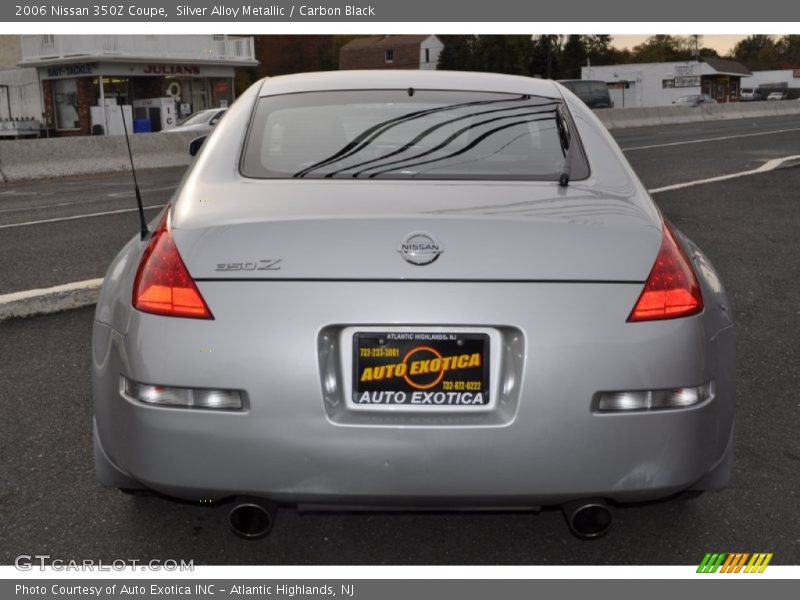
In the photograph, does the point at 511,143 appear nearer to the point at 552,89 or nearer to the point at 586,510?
the point at 552,89

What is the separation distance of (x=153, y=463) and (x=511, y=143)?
5.49 feet

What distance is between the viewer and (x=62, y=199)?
1370 centimetres

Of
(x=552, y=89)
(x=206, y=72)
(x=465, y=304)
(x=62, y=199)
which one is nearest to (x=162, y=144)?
(x=62, y=199)

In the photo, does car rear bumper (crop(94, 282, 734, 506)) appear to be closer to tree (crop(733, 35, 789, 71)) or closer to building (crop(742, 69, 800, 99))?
building (crop(742, 69, 800, 99))

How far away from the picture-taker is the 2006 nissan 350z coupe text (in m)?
2.55

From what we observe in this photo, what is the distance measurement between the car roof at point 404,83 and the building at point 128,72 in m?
41.8

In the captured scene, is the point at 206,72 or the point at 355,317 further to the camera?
the point at 206,72

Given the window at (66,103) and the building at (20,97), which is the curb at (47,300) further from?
the building at (20,97)

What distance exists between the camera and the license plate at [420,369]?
8.42 ft

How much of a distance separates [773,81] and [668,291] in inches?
5647

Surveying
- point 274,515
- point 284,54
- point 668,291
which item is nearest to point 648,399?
point 668,291

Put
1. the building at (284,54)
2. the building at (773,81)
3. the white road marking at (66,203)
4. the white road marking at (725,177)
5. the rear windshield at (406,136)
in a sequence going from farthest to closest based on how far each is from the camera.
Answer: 1. the building at (773,81)
2. the building at (284,54)
3. the white road marking at (725,177)
4. the white road marking at (66,203)
5. the rear windshield at (406,136)

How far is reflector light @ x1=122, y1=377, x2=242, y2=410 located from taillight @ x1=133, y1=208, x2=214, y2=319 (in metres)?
0.20

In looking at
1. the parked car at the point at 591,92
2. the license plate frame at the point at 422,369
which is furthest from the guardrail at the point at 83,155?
the parked car at the point at 591,92
